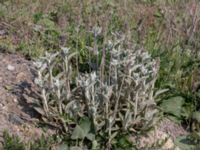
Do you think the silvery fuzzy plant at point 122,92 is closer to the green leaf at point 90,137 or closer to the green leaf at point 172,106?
the green leaf at point 90,137

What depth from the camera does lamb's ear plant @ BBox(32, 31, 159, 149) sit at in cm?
407

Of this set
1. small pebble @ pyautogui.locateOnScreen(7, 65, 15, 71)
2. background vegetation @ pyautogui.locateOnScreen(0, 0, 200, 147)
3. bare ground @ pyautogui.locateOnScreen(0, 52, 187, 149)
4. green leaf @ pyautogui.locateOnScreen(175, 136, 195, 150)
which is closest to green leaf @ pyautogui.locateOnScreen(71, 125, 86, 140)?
bare ground @ pyautogui.locateOnScreen(0, 52, 187, 149)

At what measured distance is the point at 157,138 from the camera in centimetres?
439

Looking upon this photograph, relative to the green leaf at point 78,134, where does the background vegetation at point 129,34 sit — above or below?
above

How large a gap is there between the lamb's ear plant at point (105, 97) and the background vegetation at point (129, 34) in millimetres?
202

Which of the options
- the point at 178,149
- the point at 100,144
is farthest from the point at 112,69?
the point at 178,149

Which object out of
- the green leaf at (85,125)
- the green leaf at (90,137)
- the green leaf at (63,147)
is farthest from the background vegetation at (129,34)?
the green leaf at (63,147)

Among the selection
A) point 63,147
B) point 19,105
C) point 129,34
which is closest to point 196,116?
point 129,34

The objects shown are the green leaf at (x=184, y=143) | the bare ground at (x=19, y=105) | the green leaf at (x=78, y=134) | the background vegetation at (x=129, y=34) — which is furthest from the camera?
the background vegetation at (x=129, y=34)

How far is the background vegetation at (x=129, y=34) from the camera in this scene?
15.3 ft

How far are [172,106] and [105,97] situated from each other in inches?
36.5

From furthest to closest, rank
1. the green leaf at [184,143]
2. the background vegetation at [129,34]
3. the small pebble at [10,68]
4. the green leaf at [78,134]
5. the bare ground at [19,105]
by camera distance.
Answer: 1. the small pebble at [10,68]
2. the background vegetation at [129,34]
3. the green leaf at [184,143]
4. the bare ground at [19,105]
5. the green leaf at [78,134]

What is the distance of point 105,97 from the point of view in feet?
13.1

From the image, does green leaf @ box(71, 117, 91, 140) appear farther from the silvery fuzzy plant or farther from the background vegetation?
the background vegetation
